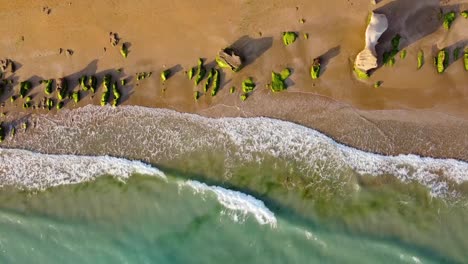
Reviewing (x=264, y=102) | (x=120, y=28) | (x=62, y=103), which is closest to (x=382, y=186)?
(x=264, y=102)

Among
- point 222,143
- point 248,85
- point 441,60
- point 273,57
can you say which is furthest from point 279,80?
point 441,60

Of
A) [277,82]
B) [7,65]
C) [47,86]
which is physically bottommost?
[47,86]

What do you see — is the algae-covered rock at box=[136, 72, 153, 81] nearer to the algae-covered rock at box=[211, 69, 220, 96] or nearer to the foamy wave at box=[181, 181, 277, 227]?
the algae-covered rock at box=[211, 69, 220, 96]

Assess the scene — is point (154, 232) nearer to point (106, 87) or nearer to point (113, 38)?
point (106, 87)

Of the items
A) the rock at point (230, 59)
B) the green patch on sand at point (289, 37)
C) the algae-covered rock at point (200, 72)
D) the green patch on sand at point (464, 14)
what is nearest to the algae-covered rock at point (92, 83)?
the algae-covered rock at point (200, 72)

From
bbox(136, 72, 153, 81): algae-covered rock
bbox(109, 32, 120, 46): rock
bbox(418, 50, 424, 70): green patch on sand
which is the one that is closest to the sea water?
bbox(136, 72, 153, 81): algae-covered rock

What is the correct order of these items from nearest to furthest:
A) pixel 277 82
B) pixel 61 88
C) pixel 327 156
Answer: pixel 277 82 < pixel 327 156 < pixel 61 88

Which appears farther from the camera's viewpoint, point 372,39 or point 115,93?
point 115,93

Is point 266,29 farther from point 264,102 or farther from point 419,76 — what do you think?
point 419,76
